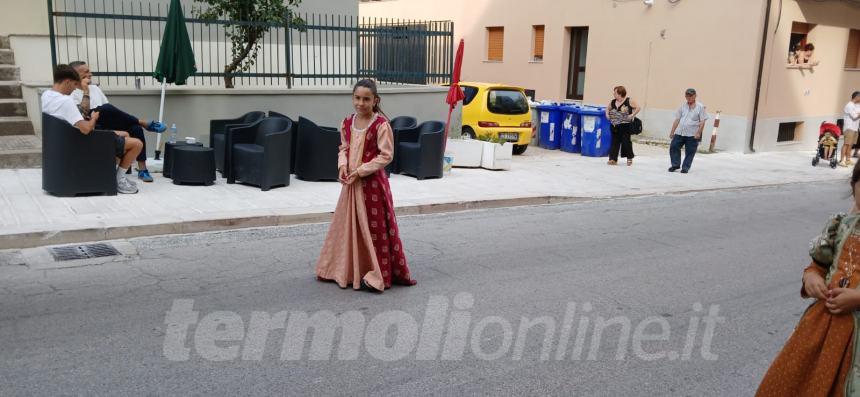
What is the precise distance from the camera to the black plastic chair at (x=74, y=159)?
8531mm

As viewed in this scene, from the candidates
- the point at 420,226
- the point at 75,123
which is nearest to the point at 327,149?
the point at 420,226

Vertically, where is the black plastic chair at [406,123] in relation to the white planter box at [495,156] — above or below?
above

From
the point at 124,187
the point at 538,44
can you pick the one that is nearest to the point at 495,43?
the point at 538,44

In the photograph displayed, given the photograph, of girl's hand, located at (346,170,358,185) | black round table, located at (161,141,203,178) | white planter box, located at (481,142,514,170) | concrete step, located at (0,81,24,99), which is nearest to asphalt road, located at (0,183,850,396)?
girl's hand, located at (346,170,358,185)

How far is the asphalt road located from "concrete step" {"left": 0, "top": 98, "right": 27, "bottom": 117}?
6078 millimetres

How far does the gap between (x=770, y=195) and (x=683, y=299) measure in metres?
7.38

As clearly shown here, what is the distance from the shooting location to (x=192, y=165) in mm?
9836

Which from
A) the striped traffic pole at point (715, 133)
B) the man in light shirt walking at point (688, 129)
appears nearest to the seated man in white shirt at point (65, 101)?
the man in light shirt walking at point (688, 129)

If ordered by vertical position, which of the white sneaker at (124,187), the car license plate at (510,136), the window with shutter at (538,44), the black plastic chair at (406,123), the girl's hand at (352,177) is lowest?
the white sneaker at (124,187)

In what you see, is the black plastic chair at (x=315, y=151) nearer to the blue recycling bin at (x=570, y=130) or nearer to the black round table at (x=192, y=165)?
the black round table at (x=192, y=165)

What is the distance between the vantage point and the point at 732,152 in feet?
60.3

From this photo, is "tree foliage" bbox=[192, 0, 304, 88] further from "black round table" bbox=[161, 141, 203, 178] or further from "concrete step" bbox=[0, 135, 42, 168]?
"concrete step" bbox=[0, 135, 42, 168]

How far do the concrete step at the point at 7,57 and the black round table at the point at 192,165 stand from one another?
4.90 metres

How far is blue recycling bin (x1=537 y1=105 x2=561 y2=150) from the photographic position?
56.4 feet
